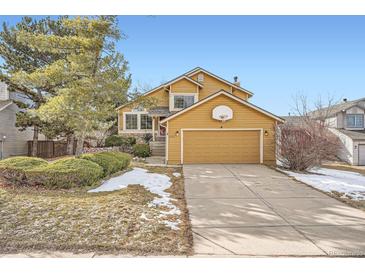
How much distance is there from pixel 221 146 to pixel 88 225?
1122 cm

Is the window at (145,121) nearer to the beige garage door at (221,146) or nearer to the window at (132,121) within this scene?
the window at (132,121)

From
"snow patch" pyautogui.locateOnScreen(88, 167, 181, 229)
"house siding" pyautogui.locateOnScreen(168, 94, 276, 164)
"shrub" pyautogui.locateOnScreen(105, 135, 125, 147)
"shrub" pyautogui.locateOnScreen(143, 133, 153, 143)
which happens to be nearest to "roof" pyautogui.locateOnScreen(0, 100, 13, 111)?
"shrub" pyautogui.locateOnScreen(105, 135, 125, 147)

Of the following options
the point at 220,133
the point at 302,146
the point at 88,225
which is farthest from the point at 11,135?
the point at 302,146

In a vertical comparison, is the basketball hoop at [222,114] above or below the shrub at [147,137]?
above

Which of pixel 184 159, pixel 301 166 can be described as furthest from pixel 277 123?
pixel 184 159

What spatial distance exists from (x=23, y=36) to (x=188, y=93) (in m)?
13.5

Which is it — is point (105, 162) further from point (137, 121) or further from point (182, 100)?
point (137, 121)

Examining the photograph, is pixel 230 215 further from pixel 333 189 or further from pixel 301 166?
pixel 301 166

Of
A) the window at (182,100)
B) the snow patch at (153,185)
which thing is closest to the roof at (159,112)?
the window at (182,100)

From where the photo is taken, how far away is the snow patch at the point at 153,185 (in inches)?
241

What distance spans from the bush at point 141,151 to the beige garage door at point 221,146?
4885 millimetres

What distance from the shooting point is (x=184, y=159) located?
1552cm

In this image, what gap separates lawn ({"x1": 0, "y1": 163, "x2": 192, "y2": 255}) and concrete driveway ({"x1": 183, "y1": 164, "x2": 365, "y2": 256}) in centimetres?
52
